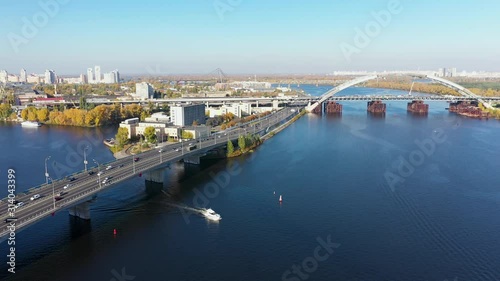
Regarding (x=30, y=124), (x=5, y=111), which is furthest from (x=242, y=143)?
(x=5, y=111)

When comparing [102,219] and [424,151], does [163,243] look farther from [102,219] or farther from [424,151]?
[424,151]

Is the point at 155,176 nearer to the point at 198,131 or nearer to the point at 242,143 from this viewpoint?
the point at 242,143

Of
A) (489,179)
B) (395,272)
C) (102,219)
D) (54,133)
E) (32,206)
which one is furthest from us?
(54,133)

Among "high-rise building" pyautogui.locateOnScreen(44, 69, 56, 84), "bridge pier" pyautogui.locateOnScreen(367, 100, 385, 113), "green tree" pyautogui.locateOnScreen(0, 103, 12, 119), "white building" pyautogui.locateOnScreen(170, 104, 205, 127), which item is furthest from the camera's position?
Result: "high-rise building" pyautogui.locateOnScreen(44, 69, 56, 84)

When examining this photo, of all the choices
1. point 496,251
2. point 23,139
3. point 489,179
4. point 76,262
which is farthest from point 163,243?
point 23,139

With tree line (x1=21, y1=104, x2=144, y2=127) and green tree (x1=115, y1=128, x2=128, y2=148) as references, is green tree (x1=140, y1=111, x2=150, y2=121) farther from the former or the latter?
green tree (x1=115, y1=128, x2=128, y2=148)

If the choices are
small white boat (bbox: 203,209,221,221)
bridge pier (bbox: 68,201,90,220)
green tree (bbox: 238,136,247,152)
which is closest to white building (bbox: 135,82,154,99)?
green tree (bbox: 238,136,247,152)
